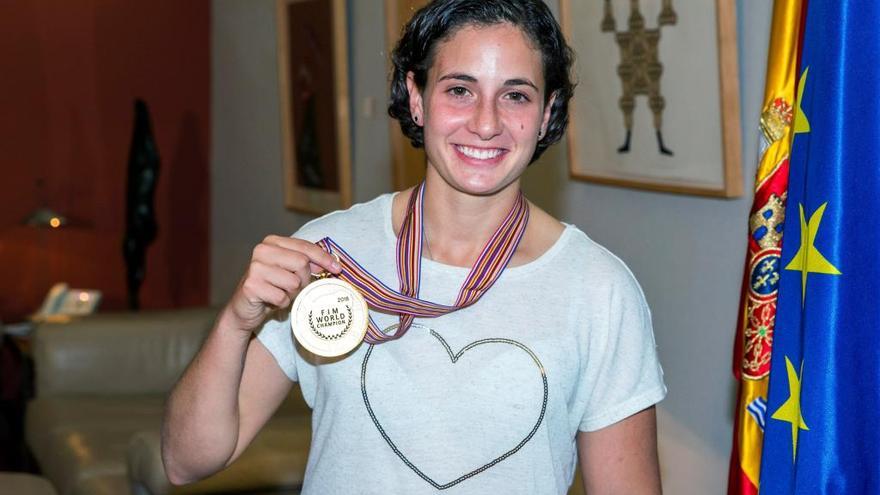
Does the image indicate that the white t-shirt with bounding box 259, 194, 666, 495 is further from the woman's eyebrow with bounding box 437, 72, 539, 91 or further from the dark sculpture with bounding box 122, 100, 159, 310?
the dark sculpture with bounding box 122, 100, 159, 310

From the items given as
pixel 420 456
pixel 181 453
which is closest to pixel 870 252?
pixel 420 456

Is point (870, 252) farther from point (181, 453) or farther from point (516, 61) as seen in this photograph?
point (181, 453)

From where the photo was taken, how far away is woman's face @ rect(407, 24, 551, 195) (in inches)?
71.3

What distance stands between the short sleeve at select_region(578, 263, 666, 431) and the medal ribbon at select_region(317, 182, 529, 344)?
16 centimetres

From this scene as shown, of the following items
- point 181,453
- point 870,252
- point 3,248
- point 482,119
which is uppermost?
point 482,119

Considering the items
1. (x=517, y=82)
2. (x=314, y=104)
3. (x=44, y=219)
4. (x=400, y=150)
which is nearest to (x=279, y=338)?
(x=517, y=82)

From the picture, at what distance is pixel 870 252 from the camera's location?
6.64 ft

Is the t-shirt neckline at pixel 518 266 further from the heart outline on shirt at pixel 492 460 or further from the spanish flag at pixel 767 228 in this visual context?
the spanish flag at pixel 767 228

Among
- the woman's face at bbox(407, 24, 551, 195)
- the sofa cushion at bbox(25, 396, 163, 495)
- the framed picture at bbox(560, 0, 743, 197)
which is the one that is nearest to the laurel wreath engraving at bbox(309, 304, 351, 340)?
the woman's face at bbox(407, 24, 551, 195)

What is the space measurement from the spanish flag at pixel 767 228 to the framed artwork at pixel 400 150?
3.03 m

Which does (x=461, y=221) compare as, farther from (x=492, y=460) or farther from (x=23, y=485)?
(x=23, y=485)

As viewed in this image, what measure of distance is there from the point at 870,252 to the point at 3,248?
626 cm

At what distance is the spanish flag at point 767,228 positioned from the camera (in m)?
2.38

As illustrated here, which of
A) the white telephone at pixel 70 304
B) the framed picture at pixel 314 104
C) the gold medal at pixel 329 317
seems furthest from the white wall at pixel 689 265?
the white telephone at pixel 70 304
